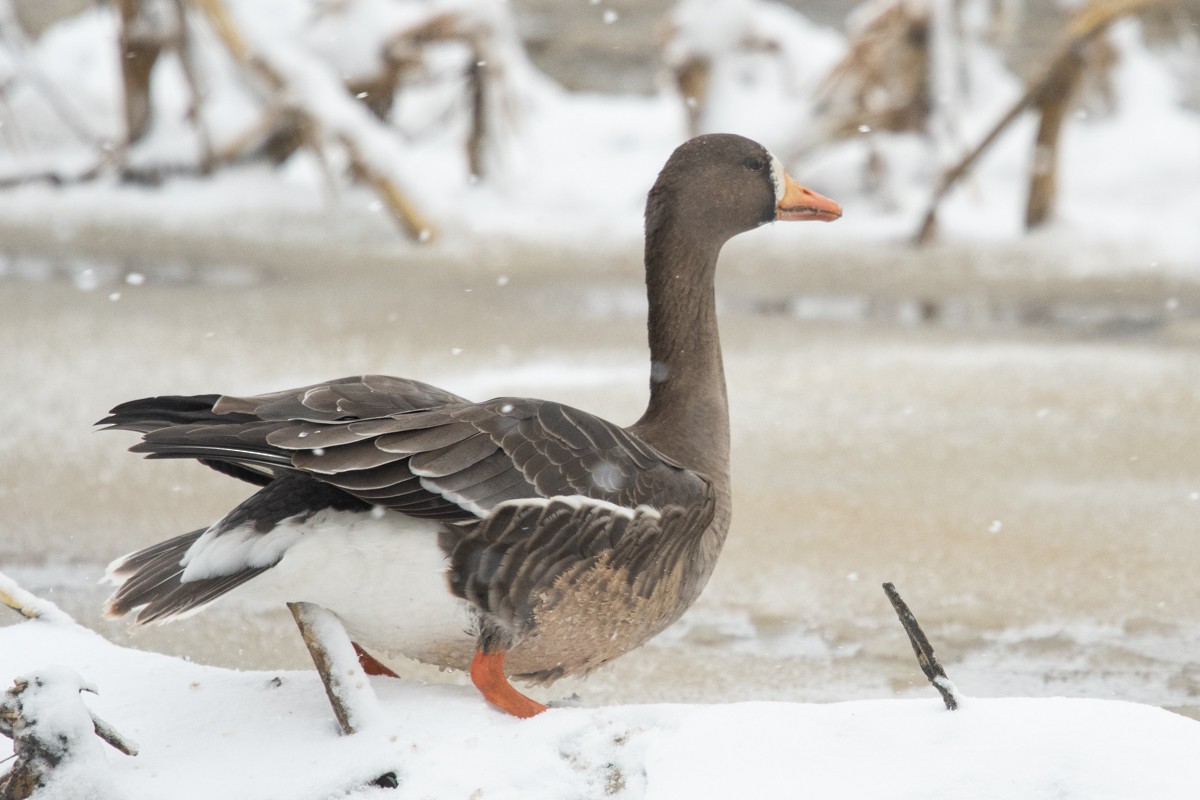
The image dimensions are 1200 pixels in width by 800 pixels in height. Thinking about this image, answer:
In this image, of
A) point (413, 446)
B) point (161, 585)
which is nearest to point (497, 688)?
point (413, 446)

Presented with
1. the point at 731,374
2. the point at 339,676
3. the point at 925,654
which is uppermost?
the point at 925,654

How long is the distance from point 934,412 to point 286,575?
130 inches

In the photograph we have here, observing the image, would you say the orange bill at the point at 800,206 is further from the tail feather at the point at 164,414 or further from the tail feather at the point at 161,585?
the tail feather at the point at 161,585

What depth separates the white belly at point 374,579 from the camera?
207 cm

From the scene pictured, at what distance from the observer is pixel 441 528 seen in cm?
217

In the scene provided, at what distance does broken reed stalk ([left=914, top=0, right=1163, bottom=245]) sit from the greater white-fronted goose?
16.6 feet

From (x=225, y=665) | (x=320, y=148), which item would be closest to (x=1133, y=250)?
(x=320, y=148)

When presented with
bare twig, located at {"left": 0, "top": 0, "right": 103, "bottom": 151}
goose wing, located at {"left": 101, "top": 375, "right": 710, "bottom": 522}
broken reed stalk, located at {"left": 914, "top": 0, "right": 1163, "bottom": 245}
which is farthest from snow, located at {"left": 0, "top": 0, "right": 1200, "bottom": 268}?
goose wing, located at {"left": 101, "top": 375, "right": 710, "bottom": 522}

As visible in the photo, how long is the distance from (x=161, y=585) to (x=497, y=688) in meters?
0.54

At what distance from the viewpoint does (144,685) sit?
2.20 meters

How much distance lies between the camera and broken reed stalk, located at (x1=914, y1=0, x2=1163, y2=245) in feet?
22.7

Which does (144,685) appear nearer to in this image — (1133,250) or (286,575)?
(286,575)

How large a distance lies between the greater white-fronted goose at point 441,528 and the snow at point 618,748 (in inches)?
4.7

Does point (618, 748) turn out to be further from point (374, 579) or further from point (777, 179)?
point (777, 179)
